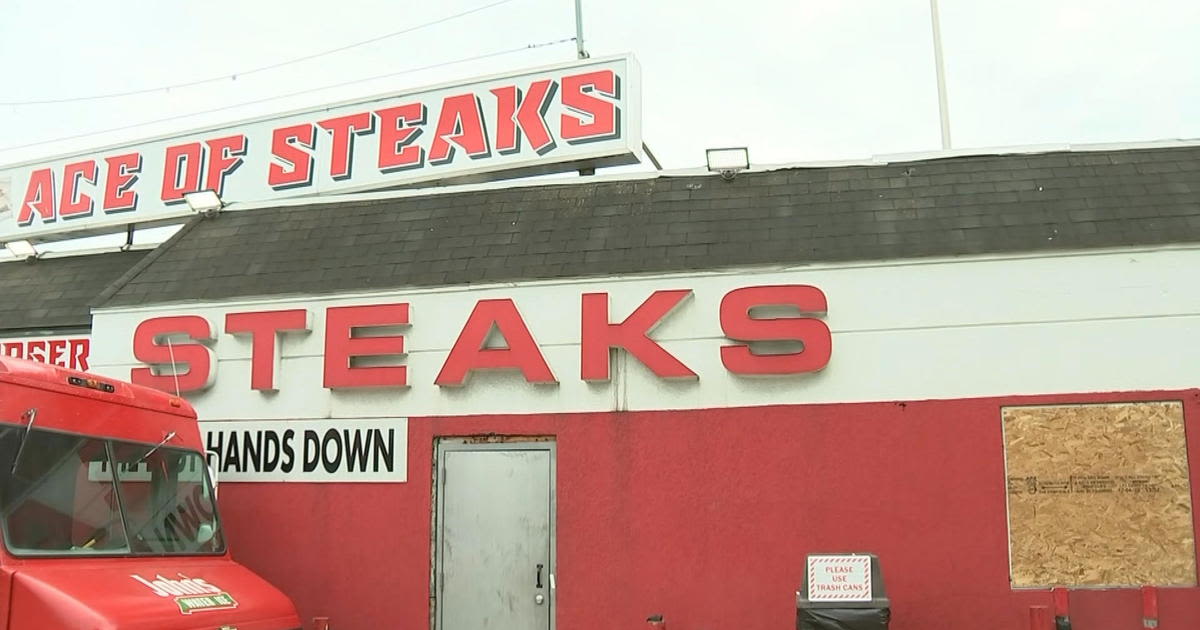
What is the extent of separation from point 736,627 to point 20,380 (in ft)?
19.9

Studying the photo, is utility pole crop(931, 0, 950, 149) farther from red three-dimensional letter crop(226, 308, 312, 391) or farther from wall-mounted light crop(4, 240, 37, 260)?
wall-mounted light crop(4, 240, 37, 260)

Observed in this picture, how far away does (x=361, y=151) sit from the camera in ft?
48.3

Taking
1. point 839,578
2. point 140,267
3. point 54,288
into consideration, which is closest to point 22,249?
point 54,288

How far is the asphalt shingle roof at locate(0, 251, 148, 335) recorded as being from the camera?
13664 mm

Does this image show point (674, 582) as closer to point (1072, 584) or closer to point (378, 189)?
point (1072, 584)

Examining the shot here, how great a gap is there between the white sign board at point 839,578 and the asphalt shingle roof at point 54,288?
9.31 metres

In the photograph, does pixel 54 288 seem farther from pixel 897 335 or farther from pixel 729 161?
pixel 897 335

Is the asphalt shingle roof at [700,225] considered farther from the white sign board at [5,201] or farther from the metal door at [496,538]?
the white sign board at [5,201]

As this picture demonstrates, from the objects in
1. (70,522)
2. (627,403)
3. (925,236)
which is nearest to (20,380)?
(70,522)

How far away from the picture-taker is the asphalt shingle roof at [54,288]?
44.8ft

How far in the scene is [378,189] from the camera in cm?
1470

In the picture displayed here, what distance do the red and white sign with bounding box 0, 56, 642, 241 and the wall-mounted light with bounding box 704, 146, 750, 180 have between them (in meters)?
1.75

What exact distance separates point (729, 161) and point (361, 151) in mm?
5545

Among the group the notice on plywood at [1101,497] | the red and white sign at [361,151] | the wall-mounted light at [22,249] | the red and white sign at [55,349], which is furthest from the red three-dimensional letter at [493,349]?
the wall-mounted light at [22,249]
